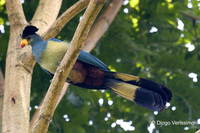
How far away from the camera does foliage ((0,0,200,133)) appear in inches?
157

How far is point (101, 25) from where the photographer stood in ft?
12.6

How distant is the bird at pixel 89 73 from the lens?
2789mm

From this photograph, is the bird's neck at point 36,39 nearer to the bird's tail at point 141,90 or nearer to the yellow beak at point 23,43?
the yellow beak at point 23,43

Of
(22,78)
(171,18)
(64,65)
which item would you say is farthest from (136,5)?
(64,65)

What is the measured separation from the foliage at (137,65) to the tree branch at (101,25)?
27cm

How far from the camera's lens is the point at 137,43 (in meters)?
4.66

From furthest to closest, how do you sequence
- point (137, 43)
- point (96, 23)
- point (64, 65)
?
1. point (137, 43)
2. point (96, 23)
3. point (64, 65)

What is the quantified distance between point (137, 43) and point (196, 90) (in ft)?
3.64

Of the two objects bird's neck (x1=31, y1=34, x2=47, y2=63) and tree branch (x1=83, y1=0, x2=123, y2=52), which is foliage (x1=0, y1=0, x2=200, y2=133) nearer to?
tree branch (x1=83, y1=0, x2=123, y2=52)

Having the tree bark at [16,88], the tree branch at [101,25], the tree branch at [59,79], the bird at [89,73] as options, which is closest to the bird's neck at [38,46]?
the bird at [89,73]

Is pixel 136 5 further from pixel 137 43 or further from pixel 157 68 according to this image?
pixel 157 68

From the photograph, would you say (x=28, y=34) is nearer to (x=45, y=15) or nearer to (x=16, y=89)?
(x=45, y=15)

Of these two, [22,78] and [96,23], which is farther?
[96,23]

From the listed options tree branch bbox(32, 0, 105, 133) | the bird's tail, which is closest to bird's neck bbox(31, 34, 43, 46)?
the bird's tail
